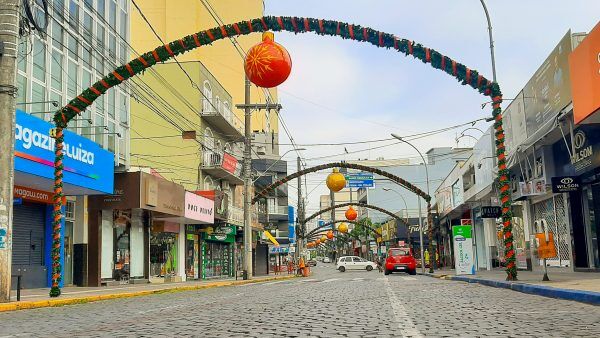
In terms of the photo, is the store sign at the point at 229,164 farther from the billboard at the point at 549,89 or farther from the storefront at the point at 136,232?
the billboard at the point at 549,89

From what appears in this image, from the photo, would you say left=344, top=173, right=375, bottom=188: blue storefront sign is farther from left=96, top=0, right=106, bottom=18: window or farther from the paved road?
the paved road

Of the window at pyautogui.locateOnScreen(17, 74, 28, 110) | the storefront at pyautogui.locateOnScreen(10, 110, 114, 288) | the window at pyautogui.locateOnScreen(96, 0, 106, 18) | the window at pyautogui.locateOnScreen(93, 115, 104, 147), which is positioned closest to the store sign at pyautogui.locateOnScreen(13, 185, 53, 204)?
the storefront at pyautogui.locateOnScreen(10, 110, 114, 288)

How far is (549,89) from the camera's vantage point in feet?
60.8

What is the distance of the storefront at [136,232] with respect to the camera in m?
24.7

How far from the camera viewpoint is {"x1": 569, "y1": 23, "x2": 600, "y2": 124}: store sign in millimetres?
14609

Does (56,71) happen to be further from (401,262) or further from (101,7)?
(401,262)

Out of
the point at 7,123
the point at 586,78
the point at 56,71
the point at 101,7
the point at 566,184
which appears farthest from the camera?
the point at 101,7

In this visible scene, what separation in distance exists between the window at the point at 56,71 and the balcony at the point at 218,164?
16461 millimetres

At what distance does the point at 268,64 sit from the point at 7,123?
624 centimetres

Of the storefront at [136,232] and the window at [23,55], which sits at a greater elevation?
the window at [23,55]

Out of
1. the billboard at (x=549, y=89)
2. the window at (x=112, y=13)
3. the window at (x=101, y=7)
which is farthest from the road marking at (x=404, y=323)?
the window at (x=112, y=13)

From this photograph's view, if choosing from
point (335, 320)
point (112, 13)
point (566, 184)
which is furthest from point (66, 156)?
point (566, 184)

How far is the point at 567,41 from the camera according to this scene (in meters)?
17.0

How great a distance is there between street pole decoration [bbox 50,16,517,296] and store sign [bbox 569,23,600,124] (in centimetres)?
316
